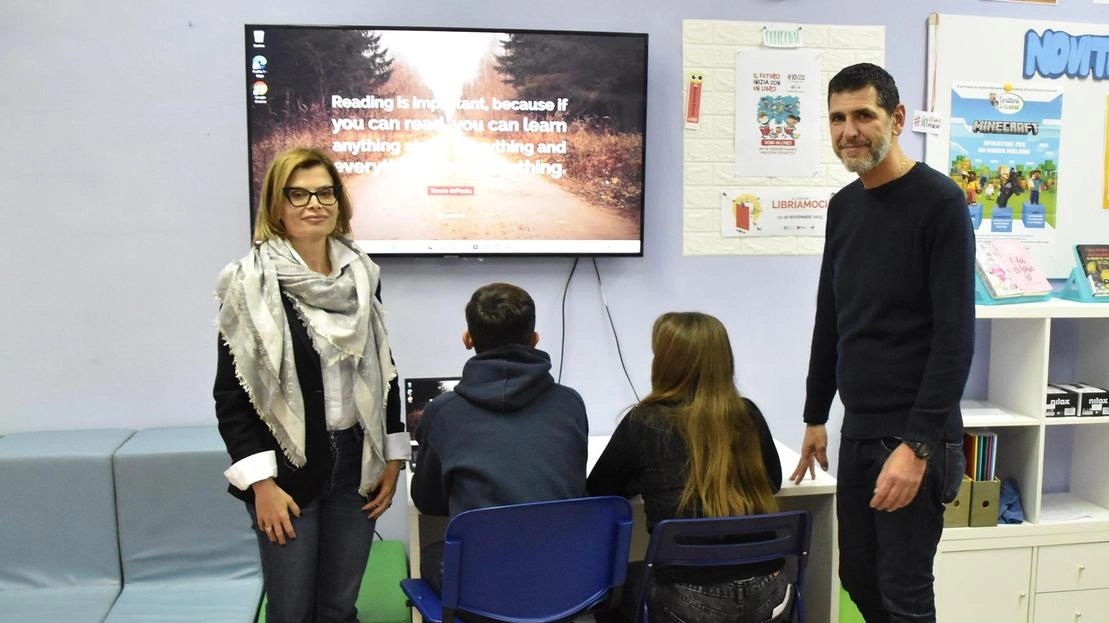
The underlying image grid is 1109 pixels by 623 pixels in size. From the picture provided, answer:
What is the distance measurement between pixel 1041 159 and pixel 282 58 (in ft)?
8.55

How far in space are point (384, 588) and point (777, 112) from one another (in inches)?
77.9

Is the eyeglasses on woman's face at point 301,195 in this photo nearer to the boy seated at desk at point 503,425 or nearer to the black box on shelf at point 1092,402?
the boy seated at desk at point 503,425

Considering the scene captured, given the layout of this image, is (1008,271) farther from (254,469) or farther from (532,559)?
(254,469)

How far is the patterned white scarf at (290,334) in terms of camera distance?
168cm

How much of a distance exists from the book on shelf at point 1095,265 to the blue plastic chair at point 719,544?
175cm

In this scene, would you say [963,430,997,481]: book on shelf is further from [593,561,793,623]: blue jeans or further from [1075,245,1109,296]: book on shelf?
[593,561,793,623]: blue jeans

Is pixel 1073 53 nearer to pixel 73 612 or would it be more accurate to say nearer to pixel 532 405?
pixel 532 405

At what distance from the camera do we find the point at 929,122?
3.00m

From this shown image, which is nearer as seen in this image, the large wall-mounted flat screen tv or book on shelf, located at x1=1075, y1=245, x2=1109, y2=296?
the large wall-mounted flat screen tv

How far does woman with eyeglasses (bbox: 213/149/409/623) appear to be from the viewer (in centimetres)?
169

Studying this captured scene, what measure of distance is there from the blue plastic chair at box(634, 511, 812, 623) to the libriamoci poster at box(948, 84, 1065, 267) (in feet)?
5.51

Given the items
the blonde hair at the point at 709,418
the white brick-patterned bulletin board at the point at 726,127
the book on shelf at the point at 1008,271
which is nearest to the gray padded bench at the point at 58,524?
the blonde hair at the point at 709,418

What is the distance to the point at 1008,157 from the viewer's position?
305 centimetres

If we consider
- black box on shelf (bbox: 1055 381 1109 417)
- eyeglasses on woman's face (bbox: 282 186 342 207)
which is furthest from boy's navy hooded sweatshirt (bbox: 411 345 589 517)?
black box on shelf (bbox: 1055 381 1109 417)
